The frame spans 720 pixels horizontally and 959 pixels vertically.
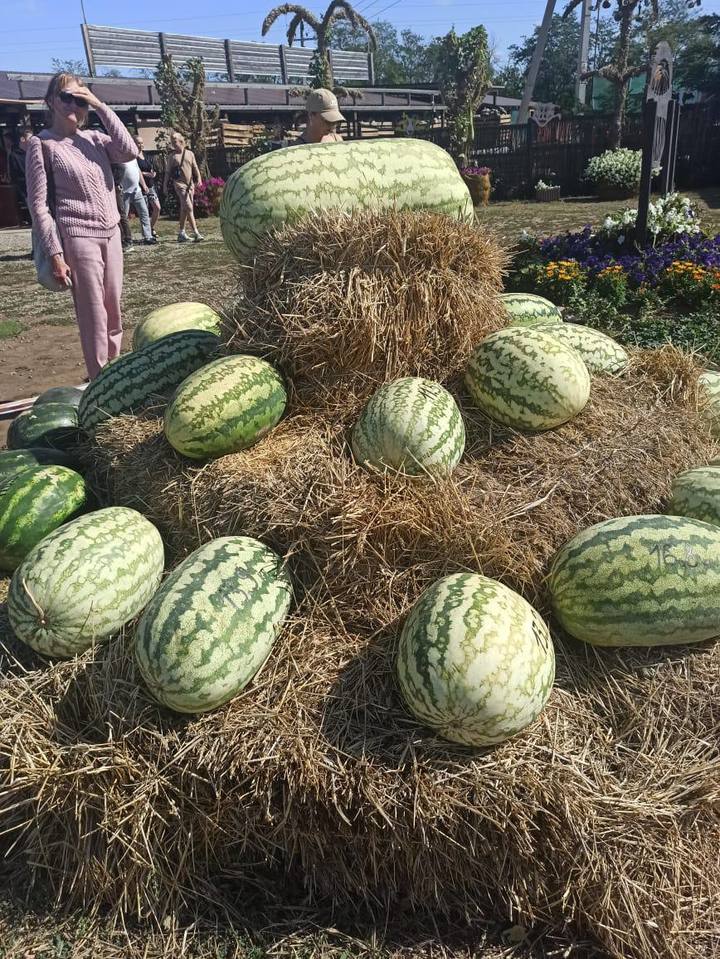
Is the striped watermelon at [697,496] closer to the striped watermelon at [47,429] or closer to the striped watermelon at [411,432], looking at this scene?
the striped watermelon at [411,432]

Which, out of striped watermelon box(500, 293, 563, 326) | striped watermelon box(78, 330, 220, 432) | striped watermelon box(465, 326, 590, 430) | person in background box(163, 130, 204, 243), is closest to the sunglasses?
striped watermelon box(78, 330, 220, 432)

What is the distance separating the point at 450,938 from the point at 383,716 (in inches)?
28.4

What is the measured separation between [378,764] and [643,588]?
3.45ft

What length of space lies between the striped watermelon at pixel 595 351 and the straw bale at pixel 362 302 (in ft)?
1.69

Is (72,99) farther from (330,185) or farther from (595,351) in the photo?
(595,351)

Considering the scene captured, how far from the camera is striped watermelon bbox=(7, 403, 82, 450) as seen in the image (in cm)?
398

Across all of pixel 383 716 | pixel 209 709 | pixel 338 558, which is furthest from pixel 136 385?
pixel 383 716

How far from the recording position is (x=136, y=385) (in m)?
3.42

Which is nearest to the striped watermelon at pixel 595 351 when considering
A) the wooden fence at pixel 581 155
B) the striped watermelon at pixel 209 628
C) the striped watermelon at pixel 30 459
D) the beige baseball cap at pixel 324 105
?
the striped watermelon at pixel 209 628

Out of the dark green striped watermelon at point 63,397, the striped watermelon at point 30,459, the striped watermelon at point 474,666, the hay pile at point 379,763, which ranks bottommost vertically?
the hay pile at point 379,763

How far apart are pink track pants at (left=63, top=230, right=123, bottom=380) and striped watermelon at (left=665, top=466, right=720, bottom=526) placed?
429 centimetres

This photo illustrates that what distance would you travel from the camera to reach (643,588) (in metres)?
2.29

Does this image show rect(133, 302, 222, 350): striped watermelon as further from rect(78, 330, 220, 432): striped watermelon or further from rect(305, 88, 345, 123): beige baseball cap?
rect(305, 88, 345, 123): beige baseball cap

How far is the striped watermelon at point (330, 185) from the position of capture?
3270 mm
